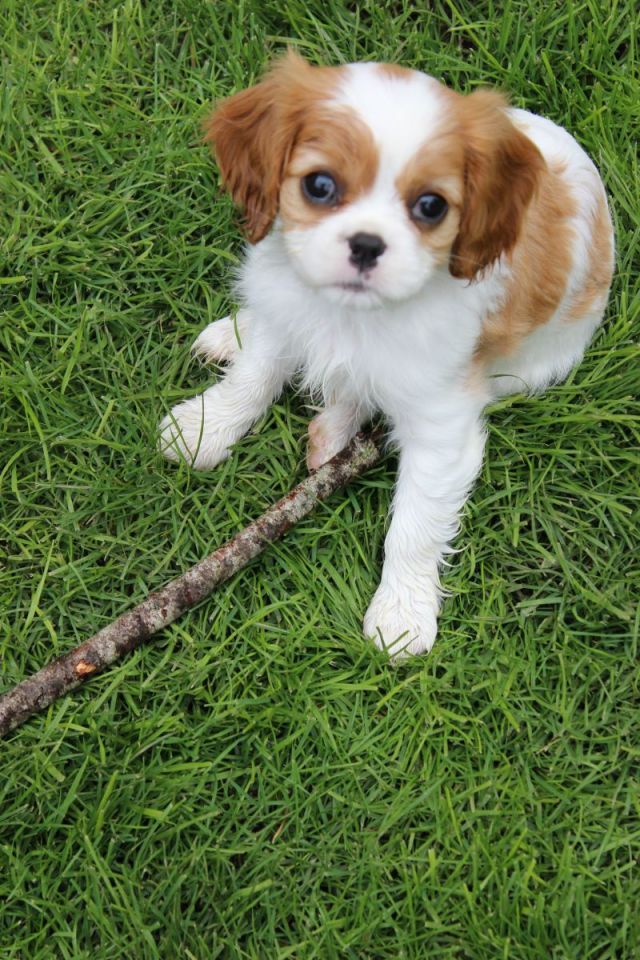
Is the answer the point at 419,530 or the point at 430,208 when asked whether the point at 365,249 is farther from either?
the point at 419,530

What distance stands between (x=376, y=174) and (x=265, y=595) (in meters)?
1.64

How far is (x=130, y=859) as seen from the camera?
334 centimetres

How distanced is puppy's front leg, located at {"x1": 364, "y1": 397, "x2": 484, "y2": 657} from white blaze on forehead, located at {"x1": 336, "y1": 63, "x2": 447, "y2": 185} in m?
Result: 1.02

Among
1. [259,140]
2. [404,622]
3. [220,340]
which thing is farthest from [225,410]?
[259,140]

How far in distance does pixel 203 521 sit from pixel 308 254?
131 cm

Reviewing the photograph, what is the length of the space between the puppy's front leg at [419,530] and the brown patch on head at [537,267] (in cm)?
28

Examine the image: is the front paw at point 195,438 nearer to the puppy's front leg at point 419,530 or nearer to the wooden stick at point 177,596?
the wooden stick at point 177,596

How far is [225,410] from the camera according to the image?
3.82 m

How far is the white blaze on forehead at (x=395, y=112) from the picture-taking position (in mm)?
2598

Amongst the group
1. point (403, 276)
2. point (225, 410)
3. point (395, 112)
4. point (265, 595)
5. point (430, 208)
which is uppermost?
point (395, 112)

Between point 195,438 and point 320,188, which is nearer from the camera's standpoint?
point 320,188

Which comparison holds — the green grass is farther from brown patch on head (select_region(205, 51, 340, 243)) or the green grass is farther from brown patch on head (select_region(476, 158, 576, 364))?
brown patch on head (select_region(205, 51, 340, 243))

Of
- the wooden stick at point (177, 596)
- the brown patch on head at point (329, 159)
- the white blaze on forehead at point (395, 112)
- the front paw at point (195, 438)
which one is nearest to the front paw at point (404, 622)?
the wooden stick at point (177, 596)

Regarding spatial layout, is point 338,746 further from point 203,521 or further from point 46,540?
point 46,540
